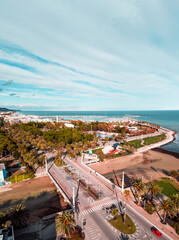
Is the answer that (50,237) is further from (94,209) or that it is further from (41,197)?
(41,197)

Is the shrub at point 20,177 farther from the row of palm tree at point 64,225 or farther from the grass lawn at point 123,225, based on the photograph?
the grass lawn at point 123,225

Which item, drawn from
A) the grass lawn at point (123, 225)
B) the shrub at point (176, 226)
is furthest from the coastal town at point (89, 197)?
the shrub at point (176, 226)

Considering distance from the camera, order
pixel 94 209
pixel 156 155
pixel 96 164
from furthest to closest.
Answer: pixel 156 155, pixel 96 164, pixel 94 209

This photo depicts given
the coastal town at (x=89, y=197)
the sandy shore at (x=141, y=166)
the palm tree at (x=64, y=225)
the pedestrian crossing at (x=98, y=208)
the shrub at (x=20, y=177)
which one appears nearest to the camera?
the palm tree at (x=64, y=225)

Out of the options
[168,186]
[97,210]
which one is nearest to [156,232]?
[97,210]

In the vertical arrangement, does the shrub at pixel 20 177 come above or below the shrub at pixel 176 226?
below

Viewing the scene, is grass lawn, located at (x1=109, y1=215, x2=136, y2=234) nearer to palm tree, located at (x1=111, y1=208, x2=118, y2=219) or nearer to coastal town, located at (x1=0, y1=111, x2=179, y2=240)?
coastal town, located at (x1=0, y1=111, x2=179, y2=240)

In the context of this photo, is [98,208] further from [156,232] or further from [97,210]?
[156,232]

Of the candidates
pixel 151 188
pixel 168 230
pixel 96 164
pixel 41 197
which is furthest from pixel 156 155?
pixel 41 197
